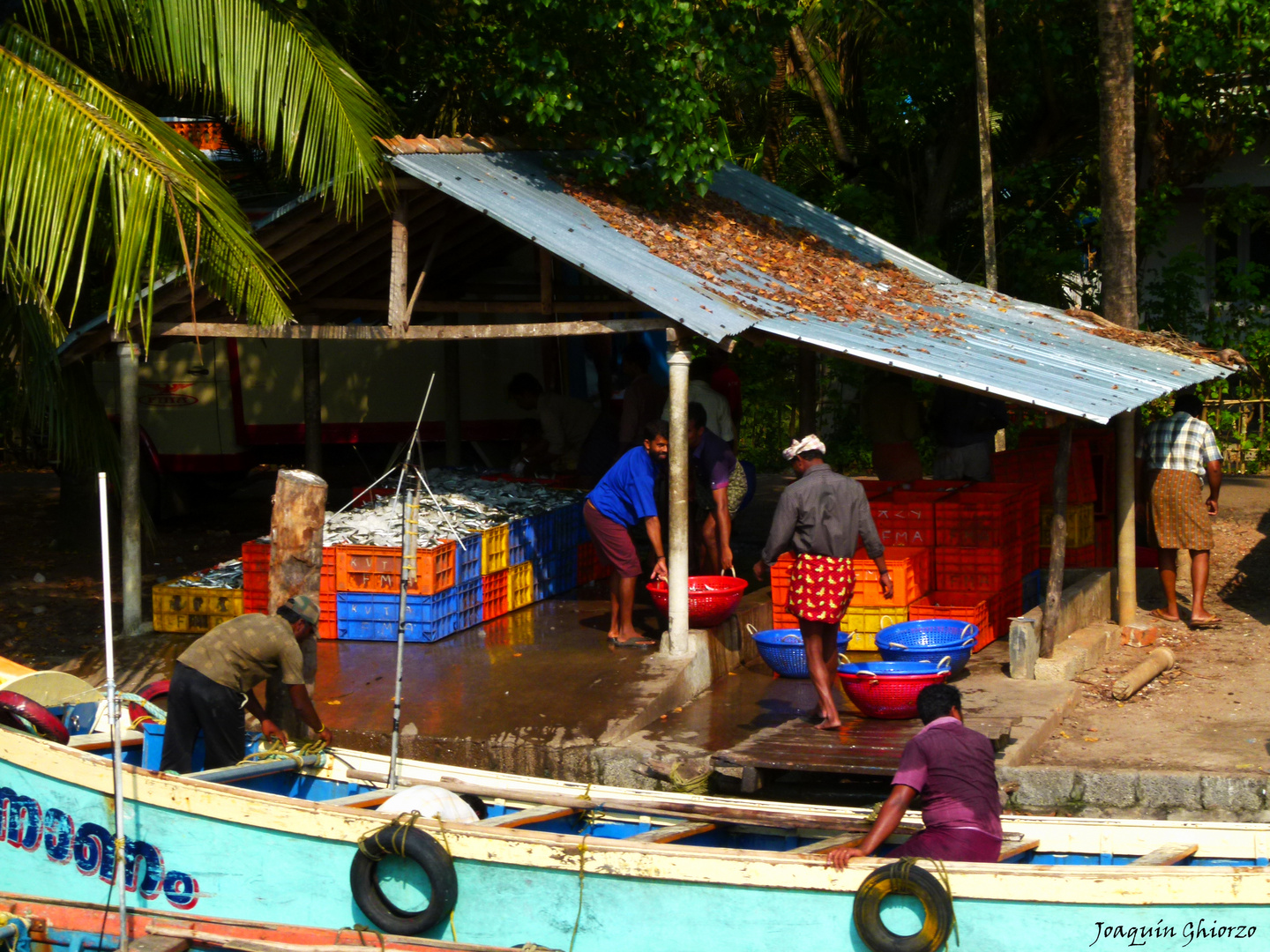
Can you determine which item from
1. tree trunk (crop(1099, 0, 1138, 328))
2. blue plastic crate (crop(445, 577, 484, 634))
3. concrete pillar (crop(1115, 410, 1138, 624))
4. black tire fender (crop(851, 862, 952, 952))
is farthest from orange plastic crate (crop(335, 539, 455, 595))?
tree trunk (crop(1099, 0, 1138, 328))

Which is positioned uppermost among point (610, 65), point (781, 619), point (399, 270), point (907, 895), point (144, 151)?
point (610, 65)

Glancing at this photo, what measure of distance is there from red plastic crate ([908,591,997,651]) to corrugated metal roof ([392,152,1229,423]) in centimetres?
181

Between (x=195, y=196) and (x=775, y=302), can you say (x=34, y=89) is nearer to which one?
(x=195, y=196)

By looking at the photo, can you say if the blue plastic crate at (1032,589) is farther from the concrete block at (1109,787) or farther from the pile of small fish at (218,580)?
the pile of small fish at (218,580)

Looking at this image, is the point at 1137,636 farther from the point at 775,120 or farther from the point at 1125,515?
the point at 775,120

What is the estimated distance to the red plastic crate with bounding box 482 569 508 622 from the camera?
36.2ft

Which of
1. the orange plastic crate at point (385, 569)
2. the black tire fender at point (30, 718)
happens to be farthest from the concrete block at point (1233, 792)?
the black tire fender at point (30, 718)

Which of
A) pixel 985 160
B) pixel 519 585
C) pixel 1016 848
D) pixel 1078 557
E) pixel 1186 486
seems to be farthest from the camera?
pixel 985 160

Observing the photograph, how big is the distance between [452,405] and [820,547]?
8139 mm

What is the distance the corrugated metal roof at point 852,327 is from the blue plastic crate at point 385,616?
290cm

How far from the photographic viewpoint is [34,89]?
26.7 feet

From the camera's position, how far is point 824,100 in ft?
59.3

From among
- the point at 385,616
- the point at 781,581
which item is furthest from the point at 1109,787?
the point at 385,616

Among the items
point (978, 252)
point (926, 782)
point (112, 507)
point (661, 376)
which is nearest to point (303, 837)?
point (926, 782)
